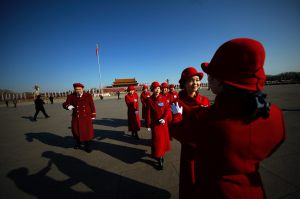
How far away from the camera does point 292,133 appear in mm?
5359

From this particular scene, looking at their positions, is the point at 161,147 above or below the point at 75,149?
above

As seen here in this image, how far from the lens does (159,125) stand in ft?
12.7

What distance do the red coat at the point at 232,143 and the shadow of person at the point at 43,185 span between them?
275 centimetres

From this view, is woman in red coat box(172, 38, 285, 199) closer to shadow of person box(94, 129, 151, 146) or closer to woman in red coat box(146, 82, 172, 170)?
woman in red coat box(146, 82, 172, 170)

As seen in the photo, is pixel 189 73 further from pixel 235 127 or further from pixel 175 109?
pixel 235 127

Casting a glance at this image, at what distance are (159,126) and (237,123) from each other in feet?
9.81

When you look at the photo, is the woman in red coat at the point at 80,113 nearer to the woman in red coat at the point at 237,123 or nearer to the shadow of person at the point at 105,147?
the shadow of person at the point at 105,147

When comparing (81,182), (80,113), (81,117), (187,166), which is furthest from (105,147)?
(187,166)

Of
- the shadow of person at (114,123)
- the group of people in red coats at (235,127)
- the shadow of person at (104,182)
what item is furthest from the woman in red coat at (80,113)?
the group of people in red coats at (235,127)

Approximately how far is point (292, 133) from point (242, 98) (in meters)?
6.13

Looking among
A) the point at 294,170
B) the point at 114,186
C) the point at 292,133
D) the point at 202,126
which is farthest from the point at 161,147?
the point at 292,133

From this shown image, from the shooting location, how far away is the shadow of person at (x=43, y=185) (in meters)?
3.14

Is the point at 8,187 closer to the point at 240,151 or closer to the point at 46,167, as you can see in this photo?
the point at 46,167

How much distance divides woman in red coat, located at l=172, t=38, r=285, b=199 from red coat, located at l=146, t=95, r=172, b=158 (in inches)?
105
